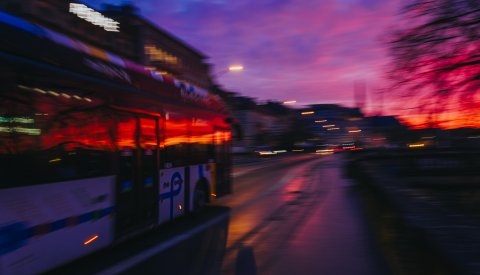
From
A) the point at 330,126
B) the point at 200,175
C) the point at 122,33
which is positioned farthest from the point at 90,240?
the point at 330,126

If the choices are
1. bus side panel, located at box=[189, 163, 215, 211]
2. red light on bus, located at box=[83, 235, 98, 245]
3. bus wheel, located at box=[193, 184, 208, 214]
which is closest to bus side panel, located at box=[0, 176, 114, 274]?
red light on bus, located at box=[83, 235, 98, 245]

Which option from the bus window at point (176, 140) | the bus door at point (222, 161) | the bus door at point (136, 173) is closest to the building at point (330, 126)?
the bus door at point (222, 161)

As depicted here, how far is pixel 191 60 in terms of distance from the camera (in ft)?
191

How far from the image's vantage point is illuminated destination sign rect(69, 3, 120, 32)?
3156 cm

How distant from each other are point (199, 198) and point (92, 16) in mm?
26496

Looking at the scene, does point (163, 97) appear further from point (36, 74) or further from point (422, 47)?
point (422, 47)

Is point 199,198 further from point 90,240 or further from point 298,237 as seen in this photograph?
point 90,240

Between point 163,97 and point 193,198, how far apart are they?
265cm

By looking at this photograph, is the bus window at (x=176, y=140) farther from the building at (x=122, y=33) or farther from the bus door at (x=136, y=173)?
the building at (x=122, y=33)

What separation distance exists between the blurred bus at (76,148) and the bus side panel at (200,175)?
0.64 m

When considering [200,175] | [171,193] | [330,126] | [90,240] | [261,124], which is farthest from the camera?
[330,126]

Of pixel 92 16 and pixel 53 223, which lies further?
pixel 92 16

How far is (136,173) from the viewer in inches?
301

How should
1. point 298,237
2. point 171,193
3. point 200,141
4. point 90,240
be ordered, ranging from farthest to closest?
point 200,141 < point 171,193 < point 298,237 < point 90,240
